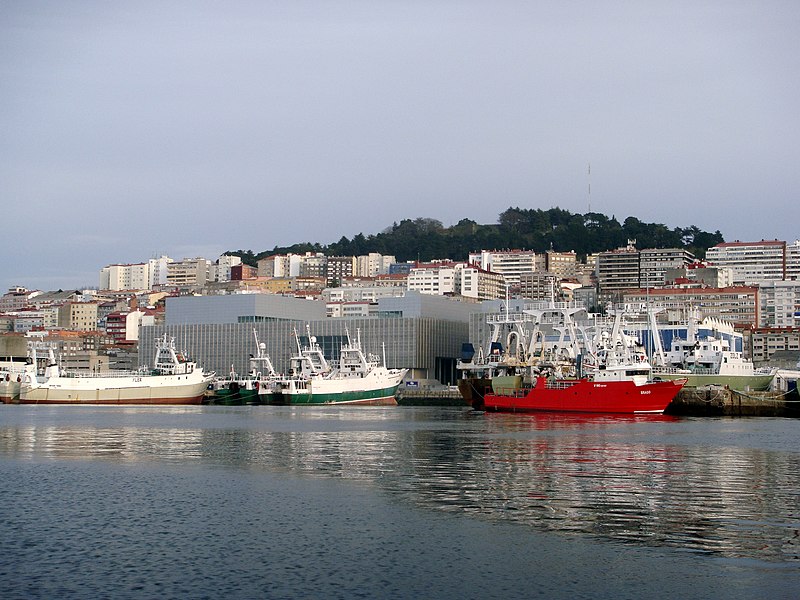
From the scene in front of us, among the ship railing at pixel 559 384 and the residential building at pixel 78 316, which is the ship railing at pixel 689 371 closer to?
the ship railing at pixel 559 384

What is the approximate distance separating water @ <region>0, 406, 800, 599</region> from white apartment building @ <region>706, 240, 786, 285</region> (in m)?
146

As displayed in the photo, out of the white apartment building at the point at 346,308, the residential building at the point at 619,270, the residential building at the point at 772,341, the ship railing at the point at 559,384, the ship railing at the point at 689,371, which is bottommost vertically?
the ship railing at the point at 559,384

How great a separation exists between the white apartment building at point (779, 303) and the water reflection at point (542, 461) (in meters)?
97.1

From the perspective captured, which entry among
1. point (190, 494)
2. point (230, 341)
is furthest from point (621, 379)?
point (230, 341)

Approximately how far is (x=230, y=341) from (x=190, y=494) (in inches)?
4412

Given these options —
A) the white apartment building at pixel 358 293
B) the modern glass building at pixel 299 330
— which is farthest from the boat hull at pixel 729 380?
the white apartment building at pixel 358 293

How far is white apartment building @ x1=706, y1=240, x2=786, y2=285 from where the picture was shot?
182750mm

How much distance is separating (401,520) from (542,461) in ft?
41.6

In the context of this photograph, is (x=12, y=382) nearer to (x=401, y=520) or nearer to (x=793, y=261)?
(x=401, y=520)

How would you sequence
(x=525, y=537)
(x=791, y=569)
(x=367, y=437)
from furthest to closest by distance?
1. (x=367, y=437)
2. (x=525, y=537)
3. (x=791, y=569)

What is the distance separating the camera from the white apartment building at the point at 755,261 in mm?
182750

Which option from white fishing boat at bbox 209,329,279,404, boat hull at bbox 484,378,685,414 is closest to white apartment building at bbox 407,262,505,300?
white fishing boat at bbox 209,329,279,404

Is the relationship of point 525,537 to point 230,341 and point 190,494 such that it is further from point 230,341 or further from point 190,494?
point 230,341

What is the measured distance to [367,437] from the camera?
49188 millimetres
